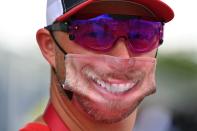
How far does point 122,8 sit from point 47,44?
0.33 metres

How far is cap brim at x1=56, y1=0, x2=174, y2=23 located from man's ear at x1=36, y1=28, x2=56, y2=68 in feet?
0.40

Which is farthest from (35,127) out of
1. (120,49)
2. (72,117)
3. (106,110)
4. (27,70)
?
(27,70)

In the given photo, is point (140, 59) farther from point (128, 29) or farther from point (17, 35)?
point (17, 35)

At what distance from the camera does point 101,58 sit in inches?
75.4

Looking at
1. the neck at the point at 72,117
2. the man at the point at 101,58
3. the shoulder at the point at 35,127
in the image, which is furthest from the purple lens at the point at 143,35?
the shoulder at the point at 35,127

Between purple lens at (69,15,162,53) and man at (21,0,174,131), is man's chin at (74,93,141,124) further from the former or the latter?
purple lens at (69,15,162,53)

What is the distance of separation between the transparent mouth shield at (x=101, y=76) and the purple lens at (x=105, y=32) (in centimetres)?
5

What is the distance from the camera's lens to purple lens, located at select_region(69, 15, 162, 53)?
1932 millimetres

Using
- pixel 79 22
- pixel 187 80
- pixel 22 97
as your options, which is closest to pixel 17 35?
pixel 22 97

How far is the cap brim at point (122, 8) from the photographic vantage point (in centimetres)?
191

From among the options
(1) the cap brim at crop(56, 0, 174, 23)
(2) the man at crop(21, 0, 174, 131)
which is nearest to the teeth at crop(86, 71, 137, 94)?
(2) the man at crop(21, 0, 174, 131)

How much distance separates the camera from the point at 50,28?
2.01m

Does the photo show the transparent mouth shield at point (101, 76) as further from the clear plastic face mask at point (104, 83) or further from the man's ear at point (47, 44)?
the man's ear at point (47, 44)

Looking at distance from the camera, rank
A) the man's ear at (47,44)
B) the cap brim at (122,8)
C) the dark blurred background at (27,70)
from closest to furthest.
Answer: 1. the cap brim at (122,8)
2. the man's ear at (47,44)
3. the dark blurred background at (27,70)
